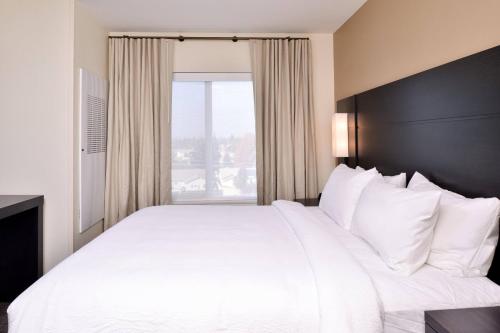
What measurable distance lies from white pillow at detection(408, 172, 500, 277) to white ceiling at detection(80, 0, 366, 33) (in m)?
2.20

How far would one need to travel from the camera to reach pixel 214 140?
375 centimetres

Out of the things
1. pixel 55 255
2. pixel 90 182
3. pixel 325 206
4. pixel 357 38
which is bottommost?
pixel 55 255

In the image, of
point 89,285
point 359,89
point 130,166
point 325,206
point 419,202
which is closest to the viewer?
point 89,285

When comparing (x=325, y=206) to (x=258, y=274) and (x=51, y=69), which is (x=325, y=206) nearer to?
(x=258, y=274)

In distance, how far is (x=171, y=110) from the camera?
11.8 ft

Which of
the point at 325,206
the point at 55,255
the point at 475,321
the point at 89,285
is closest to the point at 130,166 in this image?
the point at 55,255

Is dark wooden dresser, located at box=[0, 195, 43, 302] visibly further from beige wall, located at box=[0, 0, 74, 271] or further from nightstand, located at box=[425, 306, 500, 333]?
nightstand, located at box=[425, 306, 500, 333]

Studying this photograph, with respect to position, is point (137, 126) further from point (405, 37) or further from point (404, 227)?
point (404, 227)

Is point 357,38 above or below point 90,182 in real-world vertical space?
above

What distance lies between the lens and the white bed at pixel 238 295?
122 centimetres

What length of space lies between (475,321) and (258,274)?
77cm

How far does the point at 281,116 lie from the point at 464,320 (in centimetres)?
275

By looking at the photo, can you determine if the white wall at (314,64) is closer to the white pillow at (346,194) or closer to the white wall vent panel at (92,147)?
the white wall vent panel at (92,147)

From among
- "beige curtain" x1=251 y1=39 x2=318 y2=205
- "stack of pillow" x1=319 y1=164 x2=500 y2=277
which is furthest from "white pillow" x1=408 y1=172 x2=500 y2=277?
"beige curtain" x1=251 y1=39 x2=318 y2=205
